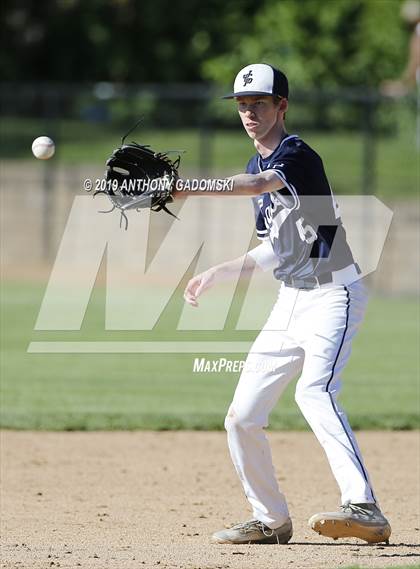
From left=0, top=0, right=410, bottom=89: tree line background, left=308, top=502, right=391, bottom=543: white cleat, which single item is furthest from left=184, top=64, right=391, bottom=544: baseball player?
left=0, top=0, right=410, bottom=89: tree line background

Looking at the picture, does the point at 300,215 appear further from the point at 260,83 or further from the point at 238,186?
the point at 260,83

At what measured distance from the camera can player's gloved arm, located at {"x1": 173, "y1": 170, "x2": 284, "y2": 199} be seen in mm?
5395

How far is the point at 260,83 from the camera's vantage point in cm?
575

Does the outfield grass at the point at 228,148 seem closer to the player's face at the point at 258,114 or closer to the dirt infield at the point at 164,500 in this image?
the dirt infield at the point at 164,500

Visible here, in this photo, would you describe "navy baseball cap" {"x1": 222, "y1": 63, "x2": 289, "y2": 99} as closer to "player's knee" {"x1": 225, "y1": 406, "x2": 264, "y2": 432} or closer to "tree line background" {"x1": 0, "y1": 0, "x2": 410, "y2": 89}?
"player's knee" {"x1": 225, "y1": 406, "x2": 264, "y2": 432}

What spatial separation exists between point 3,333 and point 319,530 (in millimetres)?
10858

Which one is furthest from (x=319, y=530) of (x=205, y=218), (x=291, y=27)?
(x=291, y=27)

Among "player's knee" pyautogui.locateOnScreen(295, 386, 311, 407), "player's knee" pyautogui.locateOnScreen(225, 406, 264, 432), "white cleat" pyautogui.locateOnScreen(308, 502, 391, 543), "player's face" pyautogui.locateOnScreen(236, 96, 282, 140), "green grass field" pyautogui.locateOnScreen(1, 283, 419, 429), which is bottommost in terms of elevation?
"green grass field" pyautogui.locateOnScreen(1, 283, 419, 429)

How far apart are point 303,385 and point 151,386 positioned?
690 cm

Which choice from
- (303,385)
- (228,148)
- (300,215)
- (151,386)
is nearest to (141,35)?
(228,148)

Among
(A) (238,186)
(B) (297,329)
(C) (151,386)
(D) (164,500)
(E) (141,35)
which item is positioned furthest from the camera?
(E) (141,35)

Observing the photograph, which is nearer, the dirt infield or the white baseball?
the dirt infield

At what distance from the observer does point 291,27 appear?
2997cm

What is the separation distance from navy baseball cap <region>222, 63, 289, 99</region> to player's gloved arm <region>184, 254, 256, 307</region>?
0.96 metres
